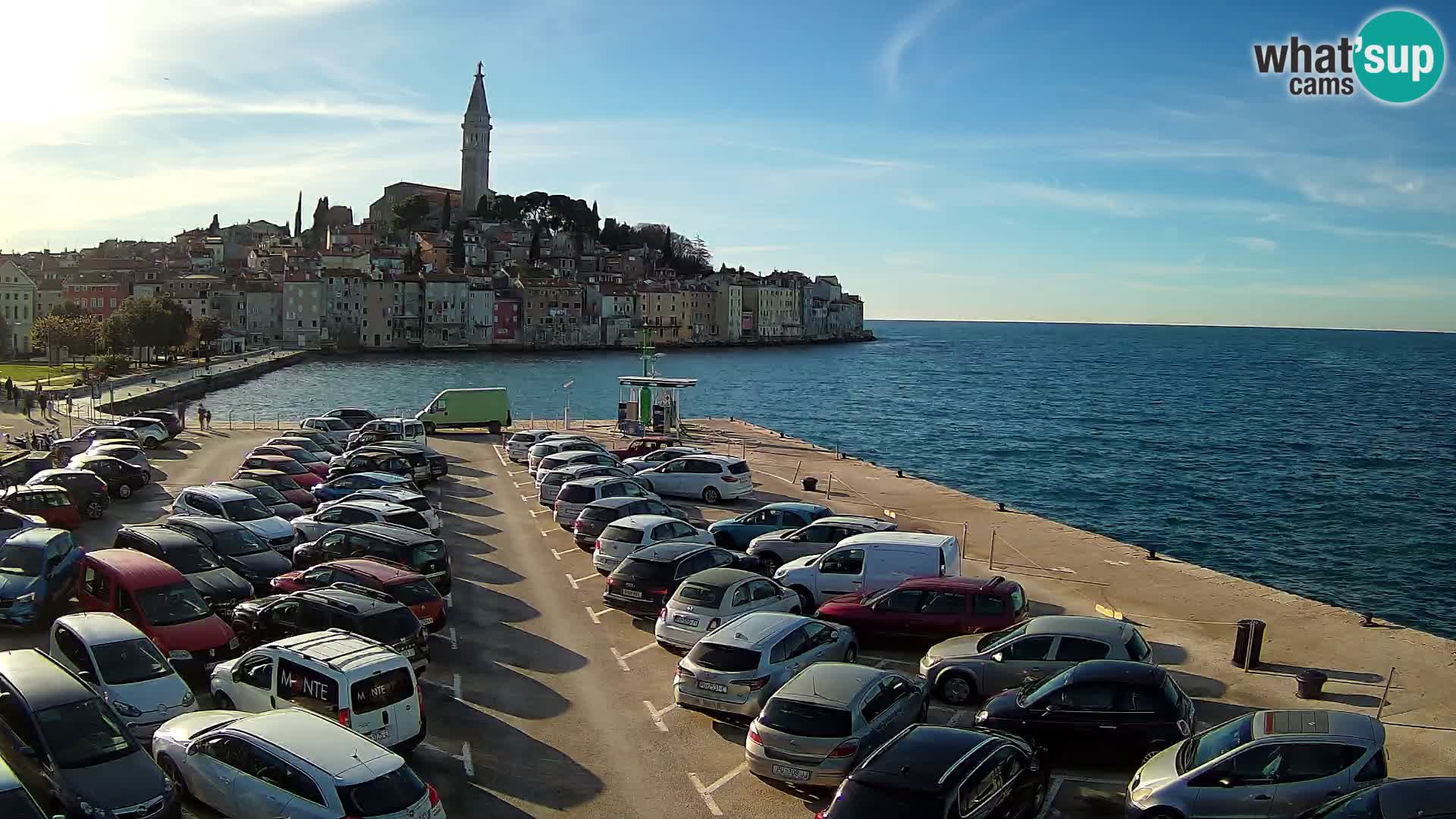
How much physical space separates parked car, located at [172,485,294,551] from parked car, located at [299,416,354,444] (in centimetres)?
1843

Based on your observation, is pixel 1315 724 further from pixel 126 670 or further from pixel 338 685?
pixel 126 670

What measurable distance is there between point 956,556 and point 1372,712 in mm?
6622

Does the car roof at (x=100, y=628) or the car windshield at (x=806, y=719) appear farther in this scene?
the car roof at (x=100, y=628)

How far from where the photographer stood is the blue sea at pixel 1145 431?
37.5m

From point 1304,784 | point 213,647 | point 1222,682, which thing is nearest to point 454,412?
point 213,647

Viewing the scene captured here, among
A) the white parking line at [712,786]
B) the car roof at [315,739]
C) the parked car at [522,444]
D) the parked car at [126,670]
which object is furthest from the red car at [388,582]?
the parked car at [522,444]

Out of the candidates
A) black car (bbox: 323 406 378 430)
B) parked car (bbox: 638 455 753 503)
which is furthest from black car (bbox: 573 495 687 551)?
black car (bbox: 323 406 378 430)

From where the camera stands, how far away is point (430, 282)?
148500 mm

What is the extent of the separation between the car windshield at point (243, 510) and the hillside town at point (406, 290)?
87.7 meters

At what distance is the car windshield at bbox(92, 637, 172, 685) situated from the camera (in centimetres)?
1162

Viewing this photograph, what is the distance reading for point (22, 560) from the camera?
16.1m

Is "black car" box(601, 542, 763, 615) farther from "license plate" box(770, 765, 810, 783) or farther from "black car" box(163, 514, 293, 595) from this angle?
"license plate" box(770, 765, 810, 783)

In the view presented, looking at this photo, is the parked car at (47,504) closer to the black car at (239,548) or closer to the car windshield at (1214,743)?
the black car at (239,548)

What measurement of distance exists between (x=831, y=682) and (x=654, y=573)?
246 inches
